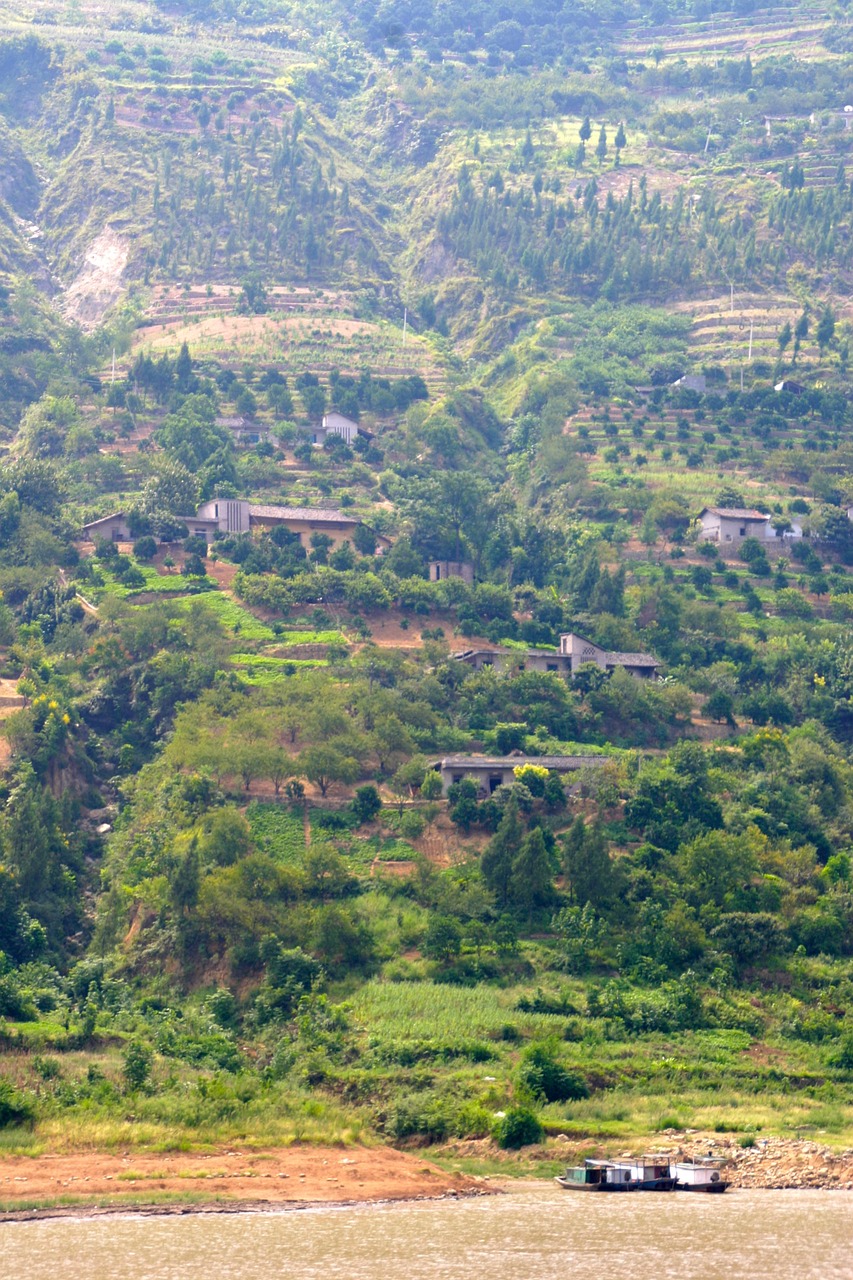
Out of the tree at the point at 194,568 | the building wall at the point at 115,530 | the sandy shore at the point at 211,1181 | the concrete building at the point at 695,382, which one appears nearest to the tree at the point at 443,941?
the sandy shore at the point at 211,1181

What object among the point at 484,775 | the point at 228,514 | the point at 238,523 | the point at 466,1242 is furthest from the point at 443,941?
the point at 228,514

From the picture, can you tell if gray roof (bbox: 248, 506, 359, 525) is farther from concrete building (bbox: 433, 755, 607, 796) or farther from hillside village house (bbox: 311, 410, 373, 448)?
concrete building (bbox: 433, 755, 607, 796)

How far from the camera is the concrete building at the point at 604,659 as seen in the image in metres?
60.0

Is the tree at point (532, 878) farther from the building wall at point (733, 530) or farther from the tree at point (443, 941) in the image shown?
the building wall at point (733, 530)

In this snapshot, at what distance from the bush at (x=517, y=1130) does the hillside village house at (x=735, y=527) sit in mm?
37080

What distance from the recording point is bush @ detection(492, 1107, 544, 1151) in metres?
35.3

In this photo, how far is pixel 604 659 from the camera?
198ft

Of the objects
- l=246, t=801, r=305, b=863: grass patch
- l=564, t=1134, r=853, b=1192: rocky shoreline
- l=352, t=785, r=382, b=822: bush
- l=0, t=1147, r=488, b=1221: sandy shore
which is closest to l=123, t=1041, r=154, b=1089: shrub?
l=0, t=1147, r=488, b=1221: sandy shore

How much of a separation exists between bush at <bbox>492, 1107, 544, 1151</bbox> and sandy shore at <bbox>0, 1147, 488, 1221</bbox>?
5.17ft

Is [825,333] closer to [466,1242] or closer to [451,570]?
[451,570]

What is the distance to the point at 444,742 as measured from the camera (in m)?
53.9

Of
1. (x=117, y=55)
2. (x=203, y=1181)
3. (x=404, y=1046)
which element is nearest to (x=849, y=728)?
(x=404, y=1046)

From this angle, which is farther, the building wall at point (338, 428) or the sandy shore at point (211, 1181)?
the building wall at point (338, 428)

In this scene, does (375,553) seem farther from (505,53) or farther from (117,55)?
(505,53)
